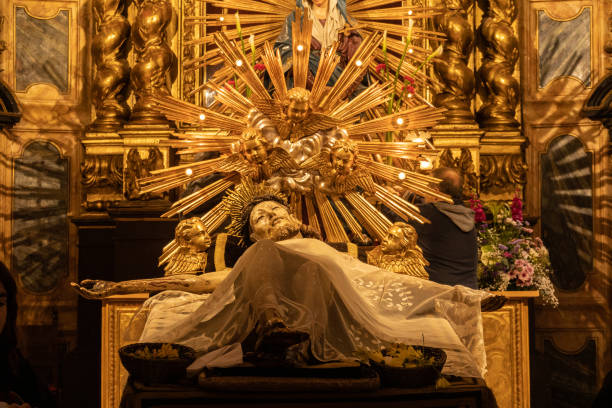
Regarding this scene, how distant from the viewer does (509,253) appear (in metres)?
5.59

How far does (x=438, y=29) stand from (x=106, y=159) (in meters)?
2.42

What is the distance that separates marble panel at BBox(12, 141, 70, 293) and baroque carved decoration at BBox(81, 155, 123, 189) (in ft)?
1.26

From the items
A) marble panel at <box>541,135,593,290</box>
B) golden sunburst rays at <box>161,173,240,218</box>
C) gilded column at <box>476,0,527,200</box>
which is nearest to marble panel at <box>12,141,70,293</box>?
golden sunburst rays at <box>161,173,240,218</box>

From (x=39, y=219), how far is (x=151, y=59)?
1.41 meters

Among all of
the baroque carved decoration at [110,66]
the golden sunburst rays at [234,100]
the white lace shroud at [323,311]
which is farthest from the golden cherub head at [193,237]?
the baroque carved decoration at [110,66]

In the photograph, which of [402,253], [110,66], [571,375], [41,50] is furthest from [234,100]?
[571,375]

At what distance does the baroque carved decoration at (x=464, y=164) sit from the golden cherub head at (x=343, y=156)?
53.5 inches

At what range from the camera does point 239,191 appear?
5250 millimetres

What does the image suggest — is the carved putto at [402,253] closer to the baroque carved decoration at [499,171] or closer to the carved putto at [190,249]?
the carved putto at [190,249]

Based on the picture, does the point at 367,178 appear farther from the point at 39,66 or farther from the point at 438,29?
the point at 39,66

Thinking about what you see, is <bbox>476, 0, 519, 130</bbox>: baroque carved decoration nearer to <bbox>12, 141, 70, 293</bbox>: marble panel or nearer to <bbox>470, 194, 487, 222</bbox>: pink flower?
<bbox>470, 194, 487, 222</bbox>: pink flower

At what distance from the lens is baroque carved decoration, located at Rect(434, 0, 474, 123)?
21.8 feet

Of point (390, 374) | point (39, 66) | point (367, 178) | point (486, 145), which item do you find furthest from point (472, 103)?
point (390, 374)

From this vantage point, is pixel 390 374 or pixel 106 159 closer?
pixel 390 374
